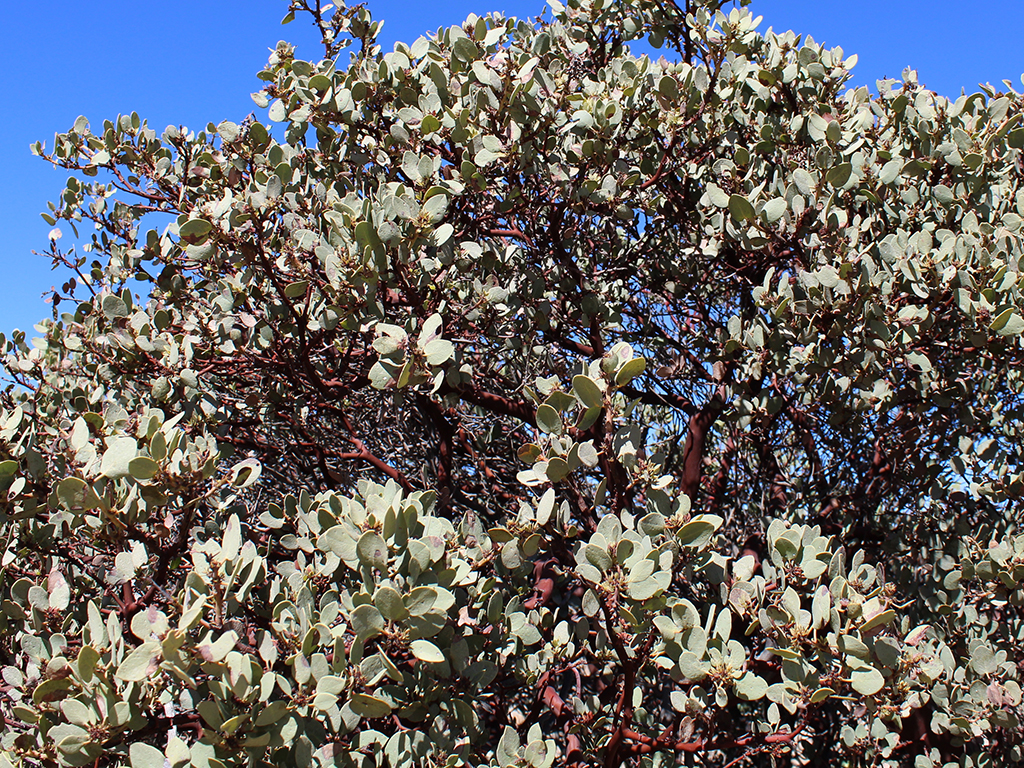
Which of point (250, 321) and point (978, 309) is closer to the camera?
point (978, 309)

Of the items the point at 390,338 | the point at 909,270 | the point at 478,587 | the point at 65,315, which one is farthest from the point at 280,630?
the point at 909,270

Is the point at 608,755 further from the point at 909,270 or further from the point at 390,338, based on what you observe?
the point at 909,270

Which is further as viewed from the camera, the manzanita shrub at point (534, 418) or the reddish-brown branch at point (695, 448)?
the reddish-brown branch at point (695, 448)

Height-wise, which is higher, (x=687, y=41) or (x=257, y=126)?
(x=687, y=41)

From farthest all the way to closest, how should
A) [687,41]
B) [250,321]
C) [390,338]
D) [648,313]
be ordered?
1. [648,313]
2. [687,41]
3. [250,321]
4. [390,338]

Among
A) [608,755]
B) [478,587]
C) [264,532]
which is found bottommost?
[608,755]

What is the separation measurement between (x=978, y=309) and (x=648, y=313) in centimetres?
191

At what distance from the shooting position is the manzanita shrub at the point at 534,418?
2.01 meters

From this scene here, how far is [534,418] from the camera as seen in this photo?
3.42 m

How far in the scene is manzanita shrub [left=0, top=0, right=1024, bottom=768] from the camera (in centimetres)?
201

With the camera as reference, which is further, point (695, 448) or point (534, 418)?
point (695, 448)

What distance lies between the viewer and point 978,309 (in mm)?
2617

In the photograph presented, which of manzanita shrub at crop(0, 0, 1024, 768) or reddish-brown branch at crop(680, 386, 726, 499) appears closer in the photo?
manzanita shrub at crop(0, 0, 1024, 768)

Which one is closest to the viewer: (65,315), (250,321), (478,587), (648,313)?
(478,587)
